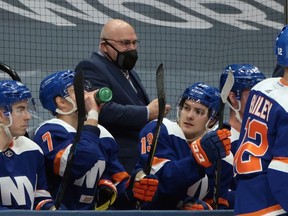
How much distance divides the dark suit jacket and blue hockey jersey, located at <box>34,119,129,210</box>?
0.42 meters

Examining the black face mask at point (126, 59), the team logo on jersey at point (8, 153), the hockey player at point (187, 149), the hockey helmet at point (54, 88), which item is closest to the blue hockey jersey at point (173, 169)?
the hockey player at point (187, 149)

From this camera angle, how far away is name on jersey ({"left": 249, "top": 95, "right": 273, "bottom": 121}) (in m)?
3.60

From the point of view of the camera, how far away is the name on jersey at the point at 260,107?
11.8ft

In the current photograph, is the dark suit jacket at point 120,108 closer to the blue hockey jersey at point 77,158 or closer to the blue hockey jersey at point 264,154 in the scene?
the blue hockey jersey at point 77,158

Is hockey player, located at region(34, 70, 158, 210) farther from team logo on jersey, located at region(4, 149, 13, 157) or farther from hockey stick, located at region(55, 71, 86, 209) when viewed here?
team logo on jersey, located at region(4, 149, 13, 157)

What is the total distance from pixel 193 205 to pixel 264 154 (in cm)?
83

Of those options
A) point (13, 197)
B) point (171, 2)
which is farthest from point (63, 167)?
point (171, 2)

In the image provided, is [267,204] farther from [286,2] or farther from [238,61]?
[238,61]

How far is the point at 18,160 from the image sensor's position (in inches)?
167

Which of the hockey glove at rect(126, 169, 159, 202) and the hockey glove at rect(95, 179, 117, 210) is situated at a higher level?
the hockey glove at rect(126, 169, 159, 202)

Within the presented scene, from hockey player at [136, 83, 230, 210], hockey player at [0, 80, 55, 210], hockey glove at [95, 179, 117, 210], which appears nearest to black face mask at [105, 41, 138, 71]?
hockey player at [136, 83, 230, 210]

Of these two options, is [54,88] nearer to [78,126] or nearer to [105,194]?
[78,126]

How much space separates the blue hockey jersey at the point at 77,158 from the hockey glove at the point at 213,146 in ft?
1.42

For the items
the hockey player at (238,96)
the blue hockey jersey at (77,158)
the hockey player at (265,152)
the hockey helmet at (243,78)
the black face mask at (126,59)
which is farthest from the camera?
the black face mask at (126,59)
